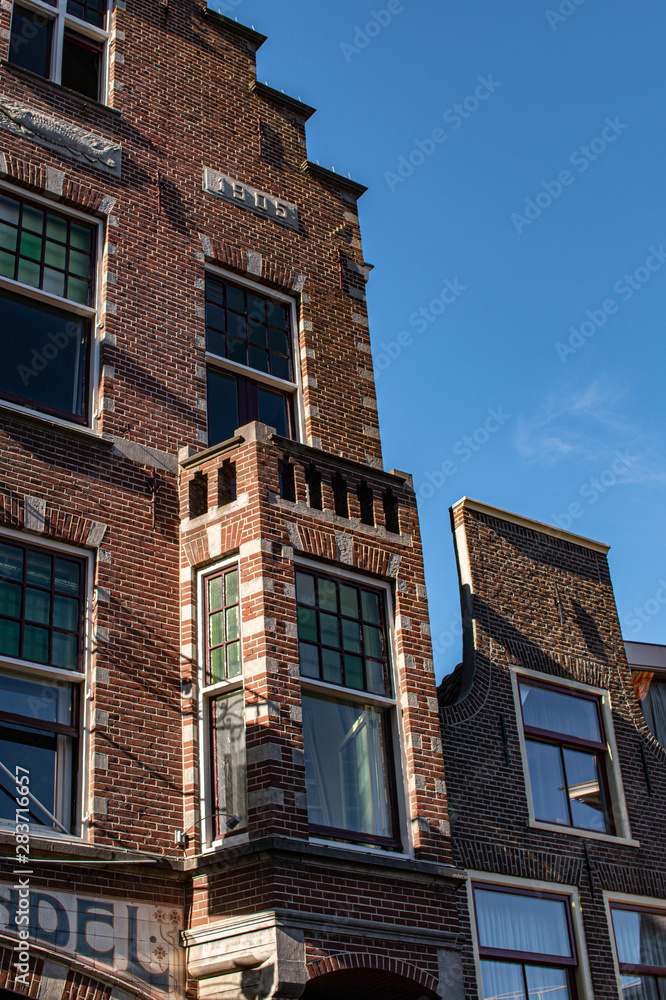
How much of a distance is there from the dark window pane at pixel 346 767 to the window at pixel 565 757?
356cm

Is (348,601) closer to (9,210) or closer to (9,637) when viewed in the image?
(9,637)

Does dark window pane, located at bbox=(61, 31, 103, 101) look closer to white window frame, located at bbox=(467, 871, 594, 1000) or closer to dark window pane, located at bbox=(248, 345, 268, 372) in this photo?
dark window pane, located at bbox=(248, 345, 268, 372)

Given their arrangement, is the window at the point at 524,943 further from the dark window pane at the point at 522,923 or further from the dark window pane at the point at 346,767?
the dark window pane at the point at 346,767

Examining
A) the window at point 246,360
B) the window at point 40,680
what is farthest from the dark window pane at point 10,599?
the window at point 246,360

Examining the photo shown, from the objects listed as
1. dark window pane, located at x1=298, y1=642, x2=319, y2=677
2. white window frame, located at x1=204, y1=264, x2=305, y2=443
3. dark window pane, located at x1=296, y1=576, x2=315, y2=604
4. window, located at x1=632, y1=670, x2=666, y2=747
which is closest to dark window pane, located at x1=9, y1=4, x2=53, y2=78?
white window frame, located at x1=204, y1=264, x2=305, y2=443

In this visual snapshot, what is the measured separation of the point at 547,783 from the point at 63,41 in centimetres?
1142

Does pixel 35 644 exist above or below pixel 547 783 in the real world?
above

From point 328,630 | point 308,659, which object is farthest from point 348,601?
point 308,659

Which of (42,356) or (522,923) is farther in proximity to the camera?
(522,923)

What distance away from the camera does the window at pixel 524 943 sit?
1343 cm

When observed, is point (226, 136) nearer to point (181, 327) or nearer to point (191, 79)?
point (191, 79)

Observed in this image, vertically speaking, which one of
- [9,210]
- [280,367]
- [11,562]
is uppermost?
[9,210]

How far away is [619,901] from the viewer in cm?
1477

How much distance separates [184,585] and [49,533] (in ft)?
5.23
